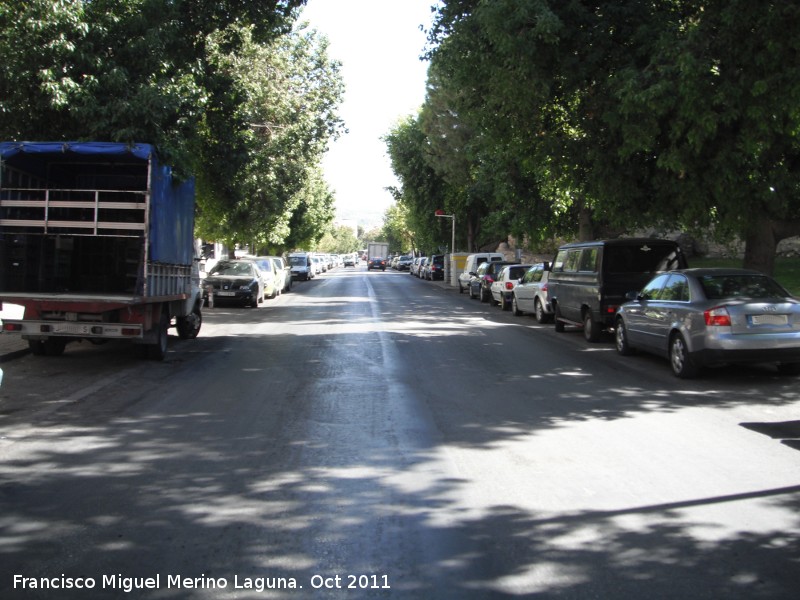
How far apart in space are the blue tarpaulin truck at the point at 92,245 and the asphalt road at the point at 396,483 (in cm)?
83

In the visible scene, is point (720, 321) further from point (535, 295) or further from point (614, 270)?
point (535, 295)

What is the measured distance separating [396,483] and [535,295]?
50.9 feet

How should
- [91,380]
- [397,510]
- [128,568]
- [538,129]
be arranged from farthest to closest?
[538,129]
[91,380]
[397,510]
[128,568]

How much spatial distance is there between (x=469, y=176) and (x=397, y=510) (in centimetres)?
3570

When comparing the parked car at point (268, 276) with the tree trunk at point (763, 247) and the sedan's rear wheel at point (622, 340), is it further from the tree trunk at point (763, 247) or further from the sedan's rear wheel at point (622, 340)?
the tree trunk at point (763, 247)

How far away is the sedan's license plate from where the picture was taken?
987cm

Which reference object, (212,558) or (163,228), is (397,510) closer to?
(212,558)

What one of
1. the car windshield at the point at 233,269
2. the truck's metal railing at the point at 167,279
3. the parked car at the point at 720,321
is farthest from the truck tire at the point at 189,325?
the car windshield at the point at 233,269

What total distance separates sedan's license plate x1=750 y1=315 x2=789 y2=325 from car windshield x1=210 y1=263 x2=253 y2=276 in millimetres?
17949

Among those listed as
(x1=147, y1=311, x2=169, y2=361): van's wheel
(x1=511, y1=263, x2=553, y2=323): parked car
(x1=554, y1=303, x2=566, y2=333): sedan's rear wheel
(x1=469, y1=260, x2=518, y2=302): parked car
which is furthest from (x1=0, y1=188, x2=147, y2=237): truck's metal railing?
(x1=469, y1=260, x2=518, y2=302): parked car

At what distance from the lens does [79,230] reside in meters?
12.6

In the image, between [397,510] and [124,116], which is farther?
[124,116]

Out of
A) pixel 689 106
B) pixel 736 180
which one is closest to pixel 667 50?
pixel 689 106

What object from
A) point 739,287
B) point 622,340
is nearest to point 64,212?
point 622,340
